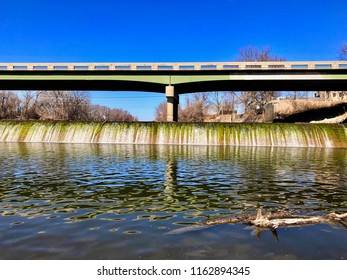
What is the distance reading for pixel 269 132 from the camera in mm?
36219

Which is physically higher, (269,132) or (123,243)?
(269,132)

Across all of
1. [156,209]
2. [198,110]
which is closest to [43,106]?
[198,110]

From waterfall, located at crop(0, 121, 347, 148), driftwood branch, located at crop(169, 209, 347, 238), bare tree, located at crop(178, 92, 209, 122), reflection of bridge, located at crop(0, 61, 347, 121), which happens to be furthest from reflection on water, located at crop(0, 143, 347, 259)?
bare tree, located at crop(178, 92, 209, 122)

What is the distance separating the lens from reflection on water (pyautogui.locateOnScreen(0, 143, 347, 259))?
5.62 m

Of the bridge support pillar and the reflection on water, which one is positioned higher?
the bridge support pillar

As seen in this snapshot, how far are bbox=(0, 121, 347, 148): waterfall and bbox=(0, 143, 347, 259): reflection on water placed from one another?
1977 cm

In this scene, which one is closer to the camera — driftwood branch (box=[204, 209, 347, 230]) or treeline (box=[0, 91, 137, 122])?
driftwood branch (box=[204, 209, 347, 230])

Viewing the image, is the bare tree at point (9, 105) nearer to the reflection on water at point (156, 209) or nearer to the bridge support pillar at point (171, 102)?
A: the bridge support pillar at point (171, 102)

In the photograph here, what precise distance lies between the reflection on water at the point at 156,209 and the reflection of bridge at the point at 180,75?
1166 inches

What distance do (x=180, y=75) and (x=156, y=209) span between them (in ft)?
127

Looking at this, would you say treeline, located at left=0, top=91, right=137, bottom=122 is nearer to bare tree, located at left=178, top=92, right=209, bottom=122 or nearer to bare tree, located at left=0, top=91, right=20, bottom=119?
bare tree, located at left=0, top=91, right=20, bottom=119
